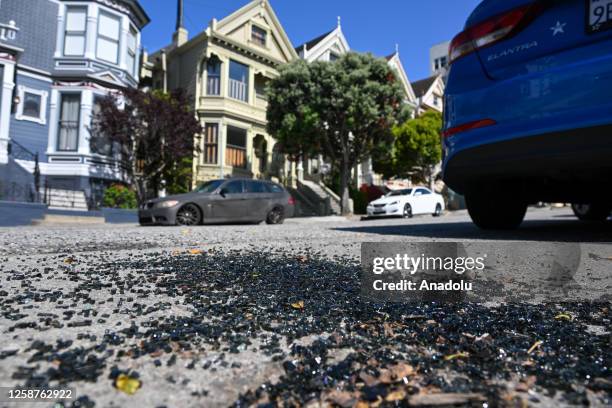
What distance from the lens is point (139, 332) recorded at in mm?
1175

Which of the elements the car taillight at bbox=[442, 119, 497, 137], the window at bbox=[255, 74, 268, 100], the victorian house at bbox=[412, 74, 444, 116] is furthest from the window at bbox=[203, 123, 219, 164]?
the victorian house at bbox=[412, 74, 444, 116]

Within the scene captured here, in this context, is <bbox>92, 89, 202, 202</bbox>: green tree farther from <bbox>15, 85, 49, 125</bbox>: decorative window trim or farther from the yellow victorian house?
the yellow victorian house

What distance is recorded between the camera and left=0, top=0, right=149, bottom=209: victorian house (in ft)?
48.2

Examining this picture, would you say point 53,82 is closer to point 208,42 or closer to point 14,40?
point 14,40

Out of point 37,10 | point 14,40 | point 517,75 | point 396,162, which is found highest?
point 37,10

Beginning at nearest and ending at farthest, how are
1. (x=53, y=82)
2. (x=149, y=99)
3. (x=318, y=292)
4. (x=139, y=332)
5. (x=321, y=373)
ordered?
1. (x=321, y=373)
2. (x=139, y=332)
3. (x=318, y=292)
4. (x=149, y=99)
5. (x=53, y=82)

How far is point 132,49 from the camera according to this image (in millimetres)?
17922

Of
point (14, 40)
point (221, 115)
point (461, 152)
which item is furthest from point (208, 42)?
point (461, 152)

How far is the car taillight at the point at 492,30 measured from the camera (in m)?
3.40

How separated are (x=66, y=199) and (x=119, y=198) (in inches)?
80.6

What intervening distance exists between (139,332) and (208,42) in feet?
67.1

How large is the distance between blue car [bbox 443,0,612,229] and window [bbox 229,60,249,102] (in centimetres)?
1802

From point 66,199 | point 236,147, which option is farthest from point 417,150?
point 66,199

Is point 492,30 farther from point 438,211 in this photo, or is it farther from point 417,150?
point 417,150
